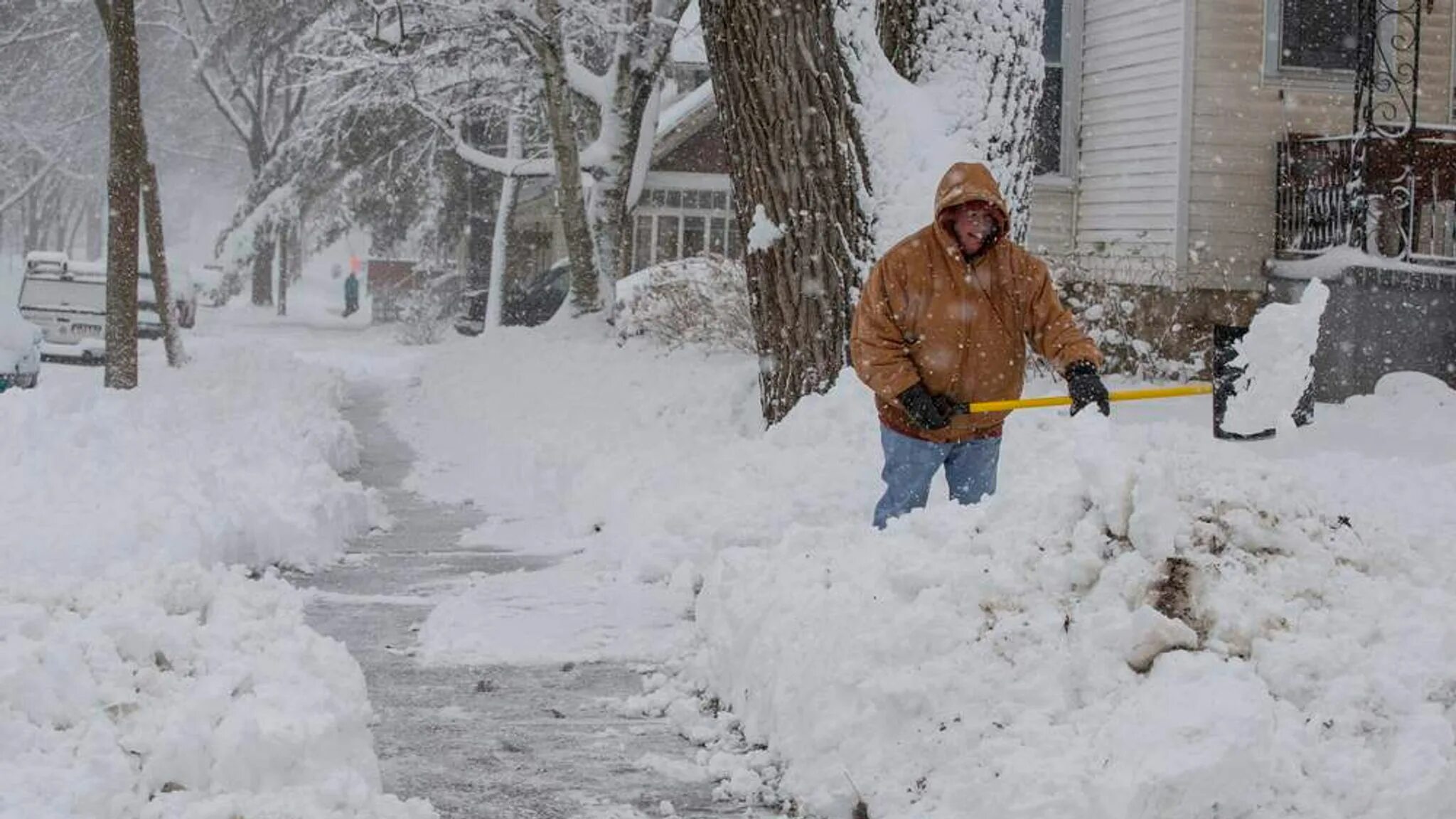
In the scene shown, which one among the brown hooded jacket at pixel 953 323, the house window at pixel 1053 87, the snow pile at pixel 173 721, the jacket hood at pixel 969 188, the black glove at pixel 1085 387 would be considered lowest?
the snow pile at pixel 173 721

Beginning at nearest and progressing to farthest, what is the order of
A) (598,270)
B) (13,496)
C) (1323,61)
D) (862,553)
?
(862,553) < (13,496) < (1323,61) < (598,270)

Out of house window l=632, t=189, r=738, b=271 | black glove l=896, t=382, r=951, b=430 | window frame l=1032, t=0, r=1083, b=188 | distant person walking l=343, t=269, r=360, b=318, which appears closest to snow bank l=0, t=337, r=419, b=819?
black glove l=896, t=382, r=951, b=430

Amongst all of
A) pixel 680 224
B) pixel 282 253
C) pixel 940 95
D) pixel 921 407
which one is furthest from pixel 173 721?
pixel 282 253

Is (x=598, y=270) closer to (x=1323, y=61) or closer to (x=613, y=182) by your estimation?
(x=613, y=182)

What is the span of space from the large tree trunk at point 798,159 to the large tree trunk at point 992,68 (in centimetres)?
69

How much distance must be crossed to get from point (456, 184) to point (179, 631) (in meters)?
30.6

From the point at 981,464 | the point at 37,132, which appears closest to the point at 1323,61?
the point at 981,464

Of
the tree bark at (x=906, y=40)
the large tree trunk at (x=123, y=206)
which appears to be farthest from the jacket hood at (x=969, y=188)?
Result: the large tree trunk at (x=123, y=206)

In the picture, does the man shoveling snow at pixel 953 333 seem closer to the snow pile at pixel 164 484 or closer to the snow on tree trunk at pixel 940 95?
the snow on tree trunk at pixel 940 95

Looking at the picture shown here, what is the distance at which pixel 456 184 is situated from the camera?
34.7 metres

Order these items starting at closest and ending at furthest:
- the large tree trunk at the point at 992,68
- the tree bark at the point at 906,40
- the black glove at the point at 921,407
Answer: the black glove at the point at 921,407 < the large tree trunk at the point at 992,68 < the tree bark at the point at 906,40

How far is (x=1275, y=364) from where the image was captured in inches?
245

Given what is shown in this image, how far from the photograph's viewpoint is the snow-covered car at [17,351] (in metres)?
17.2

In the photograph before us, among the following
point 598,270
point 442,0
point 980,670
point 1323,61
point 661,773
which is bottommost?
point 661,773
